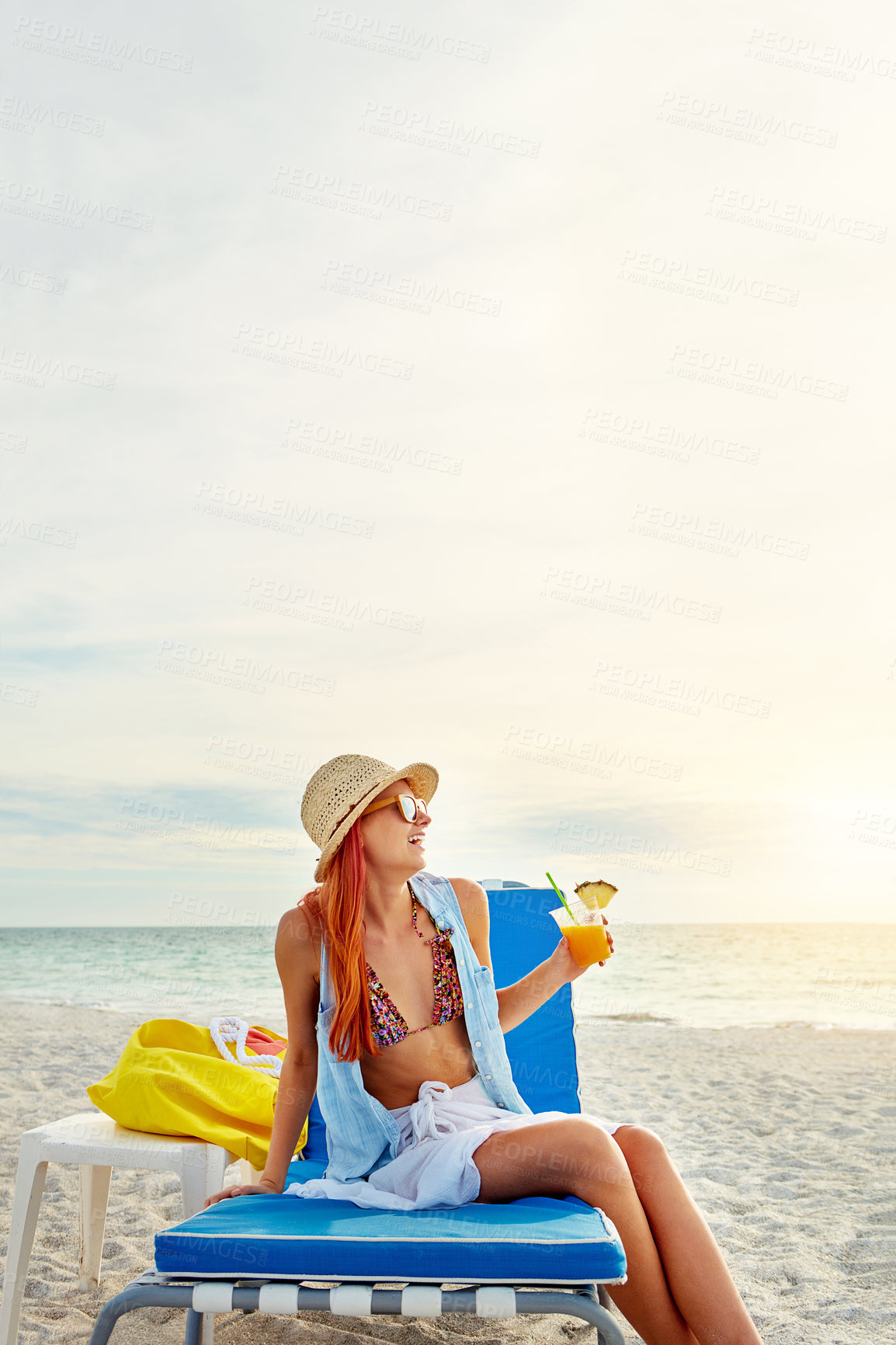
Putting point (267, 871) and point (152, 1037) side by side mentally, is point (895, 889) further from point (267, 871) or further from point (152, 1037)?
point (152, 1037)

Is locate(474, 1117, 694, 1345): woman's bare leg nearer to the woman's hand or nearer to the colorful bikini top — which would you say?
the colorful bikini top

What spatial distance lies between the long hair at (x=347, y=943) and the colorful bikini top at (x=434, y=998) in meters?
0.03

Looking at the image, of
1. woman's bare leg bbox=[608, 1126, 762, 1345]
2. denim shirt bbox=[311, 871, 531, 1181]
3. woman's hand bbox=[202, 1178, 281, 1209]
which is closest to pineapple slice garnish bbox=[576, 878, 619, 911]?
denim shirt bbox=[311, 871, 531, 1181]

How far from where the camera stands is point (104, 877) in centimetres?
2697

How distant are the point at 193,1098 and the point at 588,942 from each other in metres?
1.31

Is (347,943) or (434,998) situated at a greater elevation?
(347,943)

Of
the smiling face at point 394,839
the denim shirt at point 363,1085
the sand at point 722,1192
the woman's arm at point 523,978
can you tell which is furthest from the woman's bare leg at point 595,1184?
the sand at point 722,1192

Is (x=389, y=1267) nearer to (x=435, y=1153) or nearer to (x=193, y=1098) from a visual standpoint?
(x=435, y=1153)

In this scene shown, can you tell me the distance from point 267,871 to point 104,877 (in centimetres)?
827

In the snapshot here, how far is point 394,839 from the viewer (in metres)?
2.68

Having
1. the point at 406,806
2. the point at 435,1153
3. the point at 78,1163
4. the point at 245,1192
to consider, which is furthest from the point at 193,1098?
the point at 406,806

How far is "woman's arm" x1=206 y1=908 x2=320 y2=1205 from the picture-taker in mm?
2641

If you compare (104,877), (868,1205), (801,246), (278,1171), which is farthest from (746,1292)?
(104,877)

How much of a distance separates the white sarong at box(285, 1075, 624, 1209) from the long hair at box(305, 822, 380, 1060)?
0.73ft
